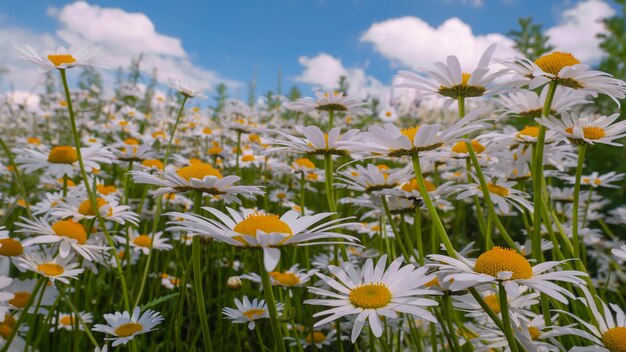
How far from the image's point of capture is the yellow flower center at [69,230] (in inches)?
74.0

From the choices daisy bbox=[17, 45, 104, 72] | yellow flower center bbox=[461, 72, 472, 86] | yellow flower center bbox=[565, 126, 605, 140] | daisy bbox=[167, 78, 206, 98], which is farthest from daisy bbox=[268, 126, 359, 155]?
daisy bbox=[167, 78, 206, 98]

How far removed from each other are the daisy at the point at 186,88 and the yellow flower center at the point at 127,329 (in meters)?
1.41

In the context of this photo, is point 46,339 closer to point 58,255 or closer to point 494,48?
point 58,255

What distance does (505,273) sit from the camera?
1.11m

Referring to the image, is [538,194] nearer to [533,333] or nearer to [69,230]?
[533,333]

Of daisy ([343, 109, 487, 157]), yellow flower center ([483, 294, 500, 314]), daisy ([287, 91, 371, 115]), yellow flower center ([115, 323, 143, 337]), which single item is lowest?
yellow flower center ([115, 323, 143, 337])

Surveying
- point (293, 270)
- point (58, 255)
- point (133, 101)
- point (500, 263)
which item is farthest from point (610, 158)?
point (133, 101)

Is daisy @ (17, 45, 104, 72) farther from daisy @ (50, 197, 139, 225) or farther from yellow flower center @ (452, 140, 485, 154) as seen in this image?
yellow flower center @ (452, 140, 485, 154)

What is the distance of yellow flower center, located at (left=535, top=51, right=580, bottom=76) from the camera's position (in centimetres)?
152

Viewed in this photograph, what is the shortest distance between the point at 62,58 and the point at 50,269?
878 millimetres

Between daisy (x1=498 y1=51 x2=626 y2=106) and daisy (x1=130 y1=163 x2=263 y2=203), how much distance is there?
33.9 inches

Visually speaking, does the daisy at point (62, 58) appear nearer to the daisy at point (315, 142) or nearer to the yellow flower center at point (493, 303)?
the daisy at point (315, 142)

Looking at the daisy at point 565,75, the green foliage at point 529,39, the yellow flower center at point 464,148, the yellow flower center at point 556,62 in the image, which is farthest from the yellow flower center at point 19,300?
the green foliage at point 529,39

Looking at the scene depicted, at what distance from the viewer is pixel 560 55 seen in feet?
5.10
